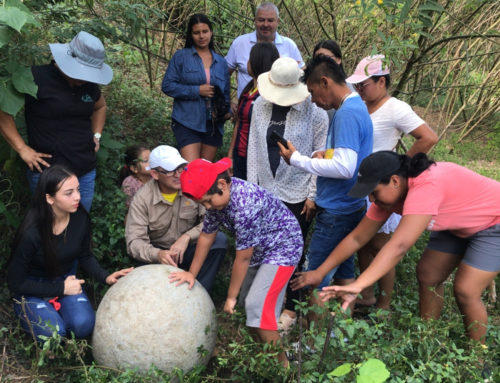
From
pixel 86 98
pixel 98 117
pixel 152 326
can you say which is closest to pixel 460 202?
pixel 152 326

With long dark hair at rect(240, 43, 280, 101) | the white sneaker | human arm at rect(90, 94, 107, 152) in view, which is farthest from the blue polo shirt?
human arm at rect(90, 94, 107, 152)

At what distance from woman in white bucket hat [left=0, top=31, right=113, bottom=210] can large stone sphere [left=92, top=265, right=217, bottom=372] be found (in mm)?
1228

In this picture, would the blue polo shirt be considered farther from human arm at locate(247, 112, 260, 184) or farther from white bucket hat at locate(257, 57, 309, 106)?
human arm at locate(247, 112, 260, 184)

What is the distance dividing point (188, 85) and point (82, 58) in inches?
53.7

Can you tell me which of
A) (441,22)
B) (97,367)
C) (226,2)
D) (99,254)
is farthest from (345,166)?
(226,2)

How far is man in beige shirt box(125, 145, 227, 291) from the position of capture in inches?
160

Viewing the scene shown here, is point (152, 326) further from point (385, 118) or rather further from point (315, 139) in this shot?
point (385, 118)

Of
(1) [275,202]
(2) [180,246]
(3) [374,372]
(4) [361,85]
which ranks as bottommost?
(2) [180,246]

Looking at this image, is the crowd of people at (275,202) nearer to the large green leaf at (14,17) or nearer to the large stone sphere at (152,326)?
the large stone sphere at (152,326)

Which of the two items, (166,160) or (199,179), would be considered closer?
(199,179)

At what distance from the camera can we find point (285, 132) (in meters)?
3.88

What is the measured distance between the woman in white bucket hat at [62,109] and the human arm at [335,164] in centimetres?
184

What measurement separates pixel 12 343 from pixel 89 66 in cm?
228

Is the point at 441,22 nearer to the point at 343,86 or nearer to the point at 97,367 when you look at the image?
the point at 343,86
